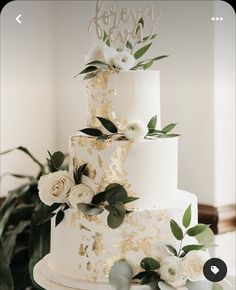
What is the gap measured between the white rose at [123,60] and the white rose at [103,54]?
17 millimetres

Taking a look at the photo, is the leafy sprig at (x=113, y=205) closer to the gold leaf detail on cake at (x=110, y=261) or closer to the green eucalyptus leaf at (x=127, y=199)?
the green eucalyptus leaf at (x=127, y=199)

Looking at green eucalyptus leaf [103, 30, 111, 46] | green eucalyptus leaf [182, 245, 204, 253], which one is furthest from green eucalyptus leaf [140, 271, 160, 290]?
green eucalyptus leaf [103, 30, 111, 46]

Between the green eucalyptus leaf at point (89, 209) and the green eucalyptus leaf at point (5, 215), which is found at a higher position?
the green eucalyptus leaf at point (89, 209)

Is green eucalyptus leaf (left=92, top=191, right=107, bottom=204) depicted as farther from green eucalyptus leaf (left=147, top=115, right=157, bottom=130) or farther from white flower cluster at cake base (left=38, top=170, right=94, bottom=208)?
green eucalyptus leaf (left=147, top=115, right=157, bottom=130)

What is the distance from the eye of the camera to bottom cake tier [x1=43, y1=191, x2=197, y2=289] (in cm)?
149

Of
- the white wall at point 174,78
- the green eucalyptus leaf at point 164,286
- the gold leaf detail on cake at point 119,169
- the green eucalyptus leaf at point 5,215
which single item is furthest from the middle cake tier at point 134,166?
the green eucalyptus leaf at point 5,215

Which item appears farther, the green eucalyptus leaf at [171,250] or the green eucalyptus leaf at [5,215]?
the green eucalyptus leaf at [5,215]

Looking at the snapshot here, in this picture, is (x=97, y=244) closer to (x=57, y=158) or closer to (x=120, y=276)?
(x=120, y=276)

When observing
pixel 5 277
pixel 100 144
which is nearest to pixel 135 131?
pixel 100 144

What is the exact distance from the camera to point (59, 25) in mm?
3064

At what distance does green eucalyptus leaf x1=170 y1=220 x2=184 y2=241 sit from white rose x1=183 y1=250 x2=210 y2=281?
6 cm

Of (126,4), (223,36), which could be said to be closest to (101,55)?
(223,36)

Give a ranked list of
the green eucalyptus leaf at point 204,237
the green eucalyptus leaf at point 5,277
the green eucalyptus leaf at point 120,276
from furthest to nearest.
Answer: the green eucalyptus leaf at point 5,277 < the green eucalyptus leaf at point 204,237 < the green eucalyptus leaf at point 120,276

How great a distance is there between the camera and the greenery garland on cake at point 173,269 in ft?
4.72
